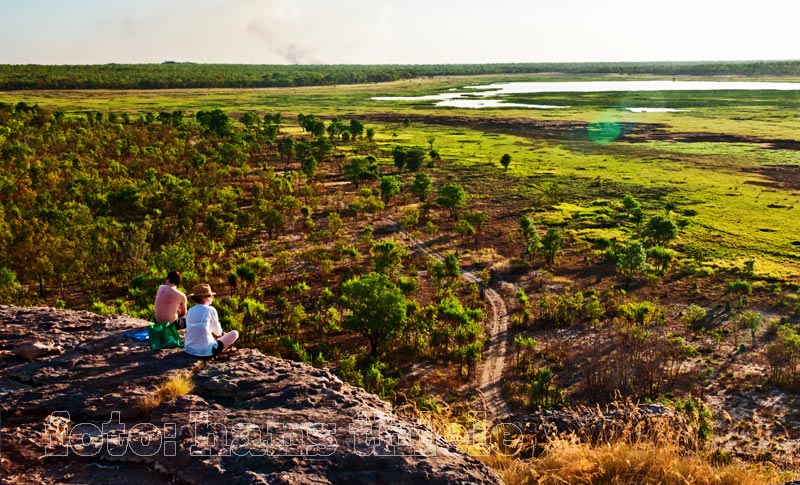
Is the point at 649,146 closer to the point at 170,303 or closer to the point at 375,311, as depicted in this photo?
the point at 375,311

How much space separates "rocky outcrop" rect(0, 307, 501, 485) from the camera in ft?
21.5

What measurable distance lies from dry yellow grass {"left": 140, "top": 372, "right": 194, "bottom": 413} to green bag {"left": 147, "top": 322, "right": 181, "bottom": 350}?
1.34 metres

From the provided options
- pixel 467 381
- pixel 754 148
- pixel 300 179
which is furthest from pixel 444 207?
pixel 754 148

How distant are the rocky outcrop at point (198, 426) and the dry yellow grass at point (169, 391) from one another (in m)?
0.03

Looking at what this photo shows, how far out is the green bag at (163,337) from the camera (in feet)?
31.1

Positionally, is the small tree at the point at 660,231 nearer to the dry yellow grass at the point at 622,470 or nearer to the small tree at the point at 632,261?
the small tree at the point at 632,261

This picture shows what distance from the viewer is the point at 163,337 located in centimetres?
953

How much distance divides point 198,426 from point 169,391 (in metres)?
1.12

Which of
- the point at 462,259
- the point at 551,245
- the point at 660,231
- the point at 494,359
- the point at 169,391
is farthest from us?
the point at 660,231

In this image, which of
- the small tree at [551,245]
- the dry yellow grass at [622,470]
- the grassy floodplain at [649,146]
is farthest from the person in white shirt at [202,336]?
the grassy floodplain at [649,146]

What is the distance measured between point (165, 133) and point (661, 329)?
273 ft

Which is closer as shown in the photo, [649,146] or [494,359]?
[494,359]

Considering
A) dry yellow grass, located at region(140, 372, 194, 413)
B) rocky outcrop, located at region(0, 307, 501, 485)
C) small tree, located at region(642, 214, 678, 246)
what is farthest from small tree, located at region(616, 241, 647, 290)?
dry yellow grass, located at region(140, 372, 194, 413)

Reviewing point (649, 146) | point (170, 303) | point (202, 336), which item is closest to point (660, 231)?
point (170, 303)
